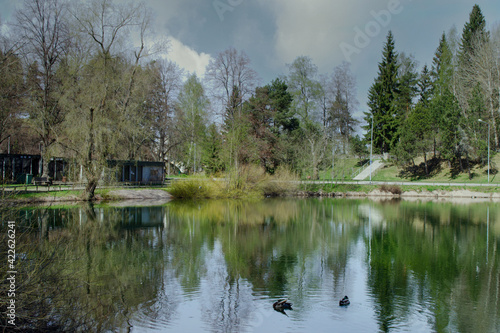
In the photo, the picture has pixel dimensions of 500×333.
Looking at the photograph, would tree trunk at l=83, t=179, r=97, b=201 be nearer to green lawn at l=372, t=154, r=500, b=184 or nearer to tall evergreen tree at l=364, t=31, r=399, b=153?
green lawn at l=372, t=154, r=500, b=184

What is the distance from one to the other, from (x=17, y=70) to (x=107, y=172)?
36.2 ft

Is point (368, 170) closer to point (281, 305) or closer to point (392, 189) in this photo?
point (392, 189)

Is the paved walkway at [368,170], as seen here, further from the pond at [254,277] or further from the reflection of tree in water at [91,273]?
the reflection of tree in water at [91,273]

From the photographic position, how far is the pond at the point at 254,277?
22.3ft

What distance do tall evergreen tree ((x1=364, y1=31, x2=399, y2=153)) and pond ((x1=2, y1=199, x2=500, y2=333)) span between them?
130 feet

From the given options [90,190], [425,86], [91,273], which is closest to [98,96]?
[90,190]

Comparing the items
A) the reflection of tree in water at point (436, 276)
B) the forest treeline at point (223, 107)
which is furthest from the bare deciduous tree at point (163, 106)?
the reflection of tree in water at point (436, 276)

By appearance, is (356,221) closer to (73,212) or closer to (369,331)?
(369,331)

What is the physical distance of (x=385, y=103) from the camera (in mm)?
58188

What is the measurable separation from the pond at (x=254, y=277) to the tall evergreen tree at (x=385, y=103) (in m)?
39.6

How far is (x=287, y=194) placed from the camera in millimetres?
39812

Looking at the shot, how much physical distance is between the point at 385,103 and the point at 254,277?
2132 inches

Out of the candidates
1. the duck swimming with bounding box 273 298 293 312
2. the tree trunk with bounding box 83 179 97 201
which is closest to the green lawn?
the tree trunk with bounding box 83 179 97 201

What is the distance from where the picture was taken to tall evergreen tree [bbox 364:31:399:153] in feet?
186
